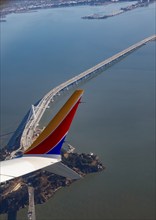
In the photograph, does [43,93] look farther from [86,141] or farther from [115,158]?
[115,158]

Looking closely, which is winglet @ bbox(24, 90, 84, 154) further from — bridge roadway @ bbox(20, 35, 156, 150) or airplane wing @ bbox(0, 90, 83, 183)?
bridge roadway @ bbox(20, 35, 156, 150)

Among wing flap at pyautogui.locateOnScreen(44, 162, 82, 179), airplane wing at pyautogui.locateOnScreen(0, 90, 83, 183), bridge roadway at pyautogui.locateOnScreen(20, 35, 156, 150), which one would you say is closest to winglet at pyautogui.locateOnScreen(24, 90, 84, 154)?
airplane wing at pyautogui.locateOnScreen(0, 90, 83, 183)

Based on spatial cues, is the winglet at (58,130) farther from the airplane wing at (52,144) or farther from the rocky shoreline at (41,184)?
the rocky shoreline at (41,184)

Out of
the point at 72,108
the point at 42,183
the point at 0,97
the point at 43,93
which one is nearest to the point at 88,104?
the point at 43,93

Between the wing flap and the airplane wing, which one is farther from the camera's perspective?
the airplane wing

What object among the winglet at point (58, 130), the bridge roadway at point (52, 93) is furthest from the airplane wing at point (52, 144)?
the bridge roadway at point (52, 93)

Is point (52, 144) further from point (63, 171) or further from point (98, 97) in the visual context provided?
point (98, 97)

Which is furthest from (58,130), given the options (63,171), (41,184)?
(41,184)
